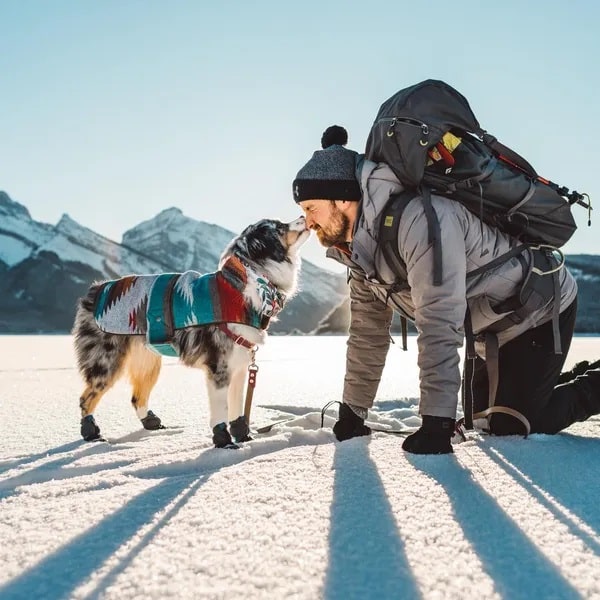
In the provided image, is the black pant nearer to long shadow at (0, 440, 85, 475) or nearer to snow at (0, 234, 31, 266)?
long shadow at (0, 440, 85, 475)

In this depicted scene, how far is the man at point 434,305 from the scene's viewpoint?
1.70 meters

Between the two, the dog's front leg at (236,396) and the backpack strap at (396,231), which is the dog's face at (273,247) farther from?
the backpack strap at (396,231)

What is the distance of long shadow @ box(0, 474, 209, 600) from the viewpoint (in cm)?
78

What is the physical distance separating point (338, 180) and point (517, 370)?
1.12m

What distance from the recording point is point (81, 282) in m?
38.6

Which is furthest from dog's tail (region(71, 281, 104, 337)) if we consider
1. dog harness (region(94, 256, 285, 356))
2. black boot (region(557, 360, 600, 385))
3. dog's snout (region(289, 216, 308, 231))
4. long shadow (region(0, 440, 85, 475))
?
black boot (region(557, 360, 600, 385))

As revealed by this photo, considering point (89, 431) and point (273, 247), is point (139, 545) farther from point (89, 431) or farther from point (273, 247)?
point (273, 247)

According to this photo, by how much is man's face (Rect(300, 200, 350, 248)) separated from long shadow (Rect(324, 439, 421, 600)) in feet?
3.67

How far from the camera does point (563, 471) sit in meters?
1.43

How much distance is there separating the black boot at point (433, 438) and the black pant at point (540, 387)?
57 centimetres

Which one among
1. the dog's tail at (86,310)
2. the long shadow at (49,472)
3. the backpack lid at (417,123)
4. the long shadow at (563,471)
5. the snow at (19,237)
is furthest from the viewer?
the snow at (19,237)

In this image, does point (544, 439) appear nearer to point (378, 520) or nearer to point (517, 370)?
Result: point (517, 370)

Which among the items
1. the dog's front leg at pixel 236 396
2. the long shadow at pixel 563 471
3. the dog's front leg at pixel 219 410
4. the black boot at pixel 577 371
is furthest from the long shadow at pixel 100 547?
the black boot at pixel 577 371

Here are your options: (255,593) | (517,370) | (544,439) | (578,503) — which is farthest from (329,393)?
(255,593)
